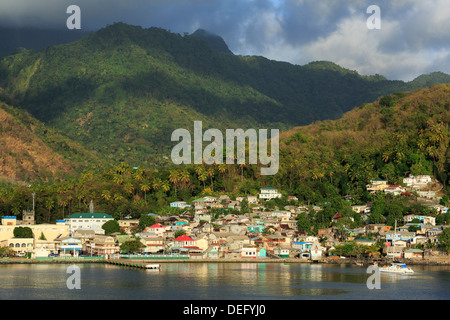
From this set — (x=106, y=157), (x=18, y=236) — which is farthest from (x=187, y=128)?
(x=18, y=236)

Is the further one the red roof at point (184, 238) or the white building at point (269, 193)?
the white building at point (269, 193)

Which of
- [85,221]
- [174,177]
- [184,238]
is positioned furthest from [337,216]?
[85,221]

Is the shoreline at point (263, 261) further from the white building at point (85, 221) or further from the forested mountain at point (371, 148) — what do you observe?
the forested mountain at point (371, 148)

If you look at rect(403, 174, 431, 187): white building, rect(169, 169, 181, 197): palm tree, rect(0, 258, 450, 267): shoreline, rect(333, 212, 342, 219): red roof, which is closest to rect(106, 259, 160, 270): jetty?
rect(0, 258, 450, 267): shoreline

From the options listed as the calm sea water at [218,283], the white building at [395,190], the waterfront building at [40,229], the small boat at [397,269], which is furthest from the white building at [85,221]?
the white building at [395,190]

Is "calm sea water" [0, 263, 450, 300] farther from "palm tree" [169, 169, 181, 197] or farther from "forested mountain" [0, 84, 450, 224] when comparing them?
"palm tree" [169, 169, 181, 197]

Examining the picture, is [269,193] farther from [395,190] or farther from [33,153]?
[33,153]
